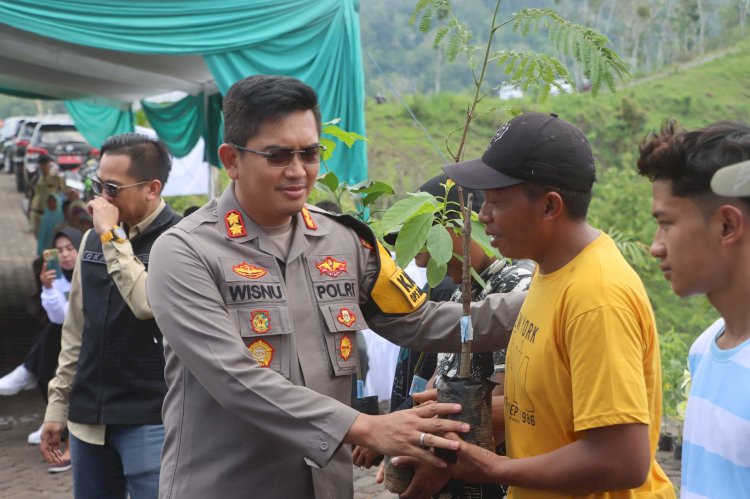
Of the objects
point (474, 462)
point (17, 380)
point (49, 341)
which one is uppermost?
point (474, 462)

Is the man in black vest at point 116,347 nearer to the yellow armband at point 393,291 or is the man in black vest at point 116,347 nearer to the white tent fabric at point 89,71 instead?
the yellow armband at point 393,291

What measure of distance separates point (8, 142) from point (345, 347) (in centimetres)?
3065

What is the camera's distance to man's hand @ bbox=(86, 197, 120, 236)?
3.37 meters

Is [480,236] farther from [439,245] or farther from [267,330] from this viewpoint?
[267,330]

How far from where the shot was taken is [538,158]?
1.89m

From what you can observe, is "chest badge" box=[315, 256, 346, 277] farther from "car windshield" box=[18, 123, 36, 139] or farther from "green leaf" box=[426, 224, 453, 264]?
"car windshield" box=[18, 123, 36, 139]

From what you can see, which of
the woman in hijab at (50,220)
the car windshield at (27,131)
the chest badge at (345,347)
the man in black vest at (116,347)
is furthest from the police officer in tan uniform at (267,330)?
the car windshield at (27,131)

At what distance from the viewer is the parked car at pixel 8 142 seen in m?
29.2

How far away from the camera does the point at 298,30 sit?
666 centimetres

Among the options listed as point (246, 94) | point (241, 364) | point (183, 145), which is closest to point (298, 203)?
point (246, 94)

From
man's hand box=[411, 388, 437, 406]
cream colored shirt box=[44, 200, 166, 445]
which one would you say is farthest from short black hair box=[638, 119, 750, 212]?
cream colored shirt box=[44, 200, 166, 445]

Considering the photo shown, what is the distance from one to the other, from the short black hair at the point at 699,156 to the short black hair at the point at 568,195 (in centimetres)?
17

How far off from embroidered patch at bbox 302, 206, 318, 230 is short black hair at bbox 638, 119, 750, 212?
0.93 metres

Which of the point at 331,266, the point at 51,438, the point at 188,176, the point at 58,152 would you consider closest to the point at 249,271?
the point at 331,266
